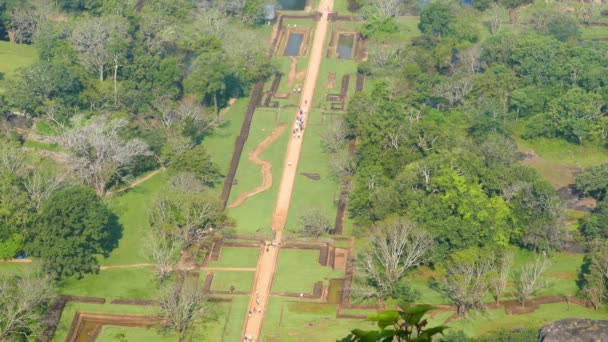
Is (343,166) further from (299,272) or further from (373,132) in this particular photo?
(299,272)

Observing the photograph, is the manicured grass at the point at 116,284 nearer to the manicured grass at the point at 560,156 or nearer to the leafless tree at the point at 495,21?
the manicured grass at the point at 560,156

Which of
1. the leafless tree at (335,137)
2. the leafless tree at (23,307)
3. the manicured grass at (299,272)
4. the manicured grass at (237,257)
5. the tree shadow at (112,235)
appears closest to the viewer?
the leafless tree at (23,307)

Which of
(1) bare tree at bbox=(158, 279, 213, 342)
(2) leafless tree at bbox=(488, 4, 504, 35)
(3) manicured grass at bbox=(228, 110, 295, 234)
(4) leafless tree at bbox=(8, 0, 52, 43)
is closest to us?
(1) bare tree at bbox=(158, 279, 213, 342)

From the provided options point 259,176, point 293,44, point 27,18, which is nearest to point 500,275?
point 259,176

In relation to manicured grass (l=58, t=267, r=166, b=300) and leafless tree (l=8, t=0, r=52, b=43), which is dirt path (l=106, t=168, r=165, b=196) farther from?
leafless tree (l=8, t=0, r=52, b=43)

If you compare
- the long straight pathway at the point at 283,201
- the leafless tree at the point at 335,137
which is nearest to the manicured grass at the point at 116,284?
the long straight pathway at the point at 283,201

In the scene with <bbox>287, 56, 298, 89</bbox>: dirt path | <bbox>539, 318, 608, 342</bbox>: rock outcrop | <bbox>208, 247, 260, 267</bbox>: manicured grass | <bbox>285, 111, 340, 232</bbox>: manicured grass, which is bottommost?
<bbox>208, 247, 260, 267</bbox>: manicured grass

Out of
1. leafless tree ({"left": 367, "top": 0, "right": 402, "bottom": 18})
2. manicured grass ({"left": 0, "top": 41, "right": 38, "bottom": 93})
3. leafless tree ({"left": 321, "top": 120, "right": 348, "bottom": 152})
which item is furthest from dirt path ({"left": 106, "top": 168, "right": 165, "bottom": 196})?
leafless tree ({"left": 367, "top": 0, "right": 402, "bottom": 18})

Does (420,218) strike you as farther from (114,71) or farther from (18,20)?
(18,20)
